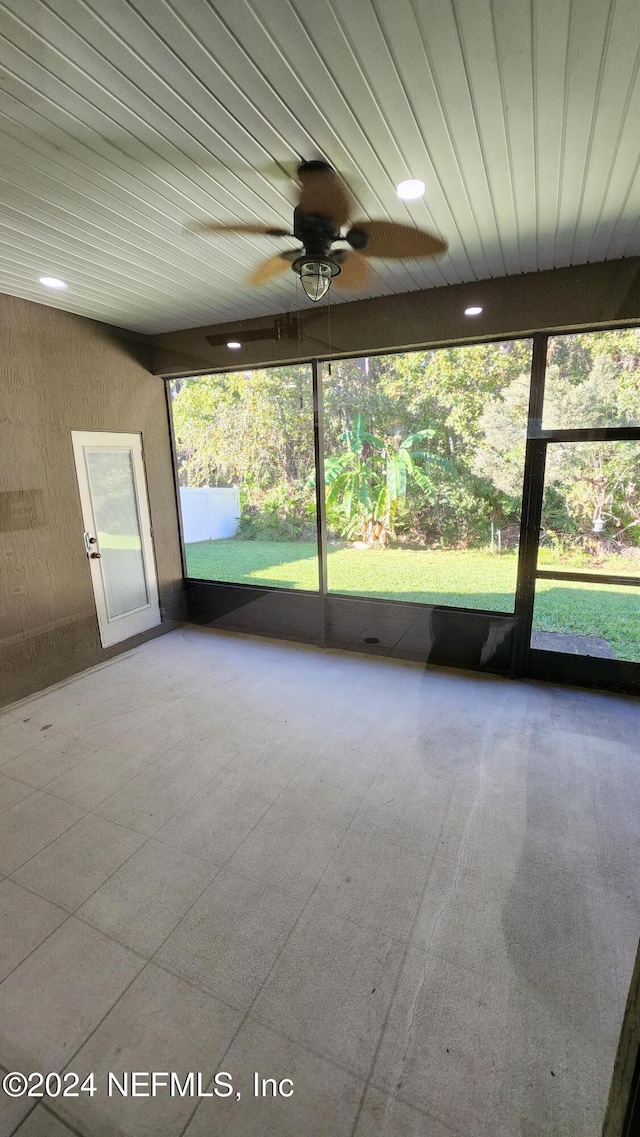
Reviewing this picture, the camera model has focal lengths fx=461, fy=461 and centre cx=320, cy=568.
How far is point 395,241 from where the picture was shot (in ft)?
8.02

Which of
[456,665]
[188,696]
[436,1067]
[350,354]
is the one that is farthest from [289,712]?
[350,354]

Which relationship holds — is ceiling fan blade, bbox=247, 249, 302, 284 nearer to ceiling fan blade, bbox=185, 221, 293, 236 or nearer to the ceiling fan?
the ceiling fan

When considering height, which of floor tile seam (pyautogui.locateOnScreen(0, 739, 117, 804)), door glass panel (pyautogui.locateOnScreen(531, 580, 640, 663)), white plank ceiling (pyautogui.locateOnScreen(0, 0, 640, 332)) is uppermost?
white plank ceiling (pyautogui.locateOnScreen(0, 0, 640, 332))

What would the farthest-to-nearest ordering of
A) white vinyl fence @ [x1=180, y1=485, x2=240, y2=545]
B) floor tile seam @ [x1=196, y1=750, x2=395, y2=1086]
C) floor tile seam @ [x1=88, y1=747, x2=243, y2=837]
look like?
white vinyl fence @ [x1=180, y1=485, x2=240, y2=545]
floor tile seam @ [x1=88, y1=747, x2=243, y2=837]
floor tile seam @ [x1=196, y1=750, x2=395, y2=1086]

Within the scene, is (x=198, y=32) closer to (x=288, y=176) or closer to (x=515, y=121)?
(x=288, y=176)

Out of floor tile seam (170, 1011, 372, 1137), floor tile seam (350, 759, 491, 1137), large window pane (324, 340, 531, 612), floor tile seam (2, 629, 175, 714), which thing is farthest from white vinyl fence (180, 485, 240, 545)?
floor tile seam (170, 1011, 372, 1137)

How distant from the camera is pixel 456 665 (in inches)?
Answer: 145

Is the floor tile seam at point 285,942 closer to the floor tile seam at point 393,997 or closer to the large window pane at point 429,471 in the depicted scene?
the floor tile seam at point 393,997

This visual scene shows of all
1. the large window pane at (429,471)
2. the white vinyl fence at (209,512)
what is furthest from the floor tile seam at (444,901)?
the white vinyl fence at (209,512)

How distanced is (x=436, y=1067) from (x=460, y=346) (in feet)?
11.9

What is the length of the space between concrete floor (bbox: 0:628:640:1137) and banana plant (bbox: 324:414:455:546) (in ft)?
5.00

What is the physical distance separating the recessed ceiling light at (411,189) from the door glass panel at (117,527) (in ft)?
9.74

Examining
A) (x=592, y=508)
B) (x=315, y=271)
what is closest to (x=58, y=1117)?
(x=315, y=271)

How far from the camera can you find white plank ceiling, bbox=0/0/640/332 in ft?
3.94
